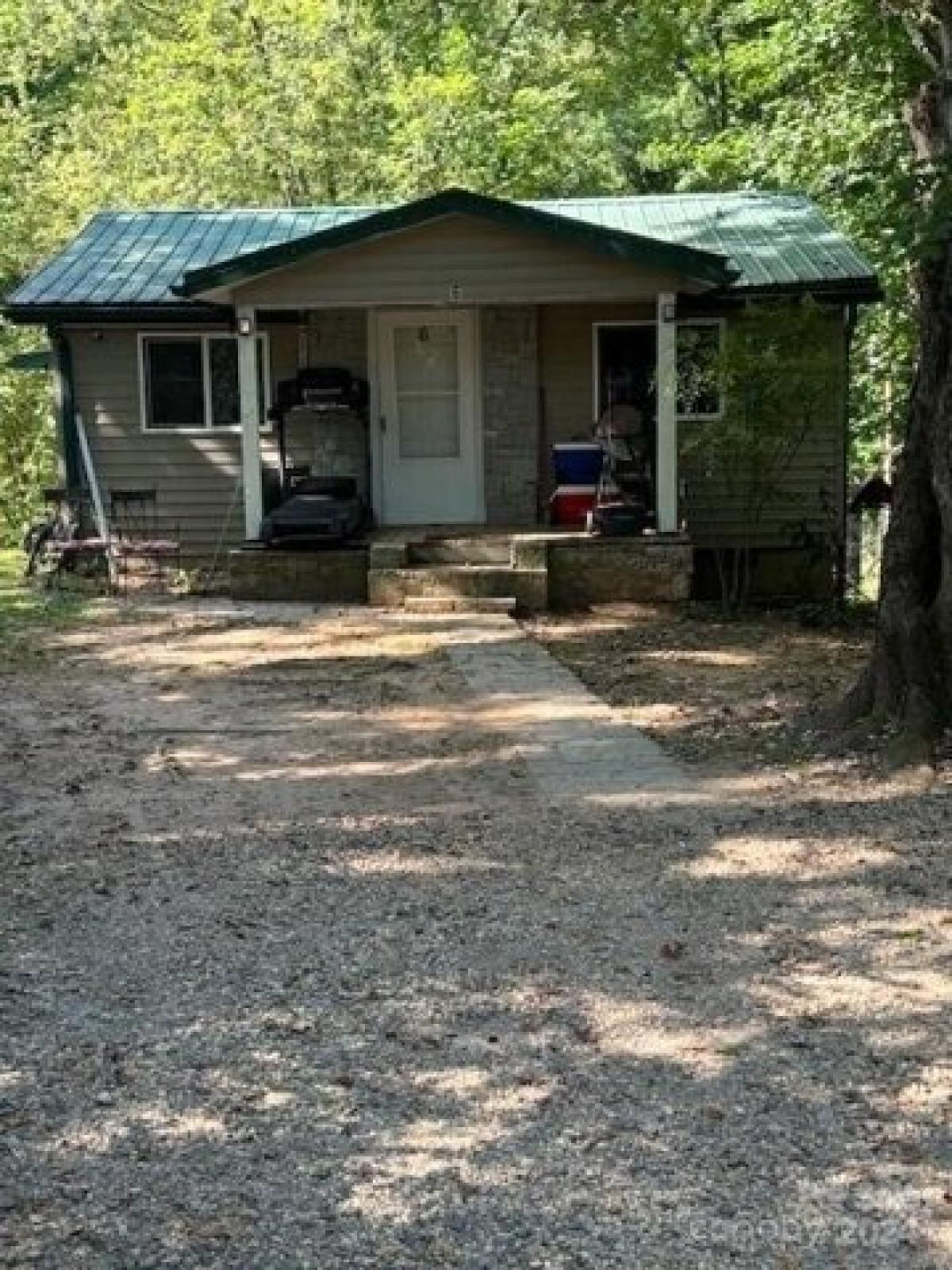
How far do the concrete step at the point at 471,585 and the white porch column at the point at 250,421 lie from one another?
1591mm

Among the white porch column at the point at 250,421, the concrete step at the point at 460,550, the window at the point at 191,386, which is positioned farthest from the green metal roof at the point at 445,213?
the concrete step at the point at 460,550

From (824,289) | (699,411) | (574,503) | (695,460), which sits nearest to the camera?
(824,289)

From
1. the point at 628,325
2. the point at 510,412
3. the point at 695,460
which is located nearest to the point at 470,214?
the point at 510,412

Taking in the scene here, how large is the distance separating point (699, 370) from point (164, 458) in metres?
5.44

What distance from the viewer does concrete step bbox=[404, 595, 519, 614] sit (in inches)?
504

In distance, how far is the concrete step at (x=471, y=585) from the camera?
1310cm

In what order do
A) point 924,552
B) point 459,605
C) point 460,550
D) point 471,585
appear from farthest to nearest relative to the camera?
point 460,550 < point 471,585 < point 459,605 < point 924,552

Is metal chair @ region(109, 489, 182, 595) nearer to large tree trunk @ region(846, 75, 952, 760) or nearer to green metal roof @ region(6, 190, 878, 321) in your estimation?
green metal roof @ region(6, 190, 878, 321)

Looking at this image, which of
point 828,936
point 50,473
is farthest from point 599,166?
point 828,936

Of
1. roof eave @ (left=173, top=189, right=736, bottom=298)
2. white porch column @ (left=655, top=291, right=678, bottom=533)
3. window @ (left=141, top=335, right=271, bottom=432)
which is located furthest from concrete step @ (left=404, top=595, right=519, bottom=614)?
window @ (left=141, top=335, right=271, bottom=432)

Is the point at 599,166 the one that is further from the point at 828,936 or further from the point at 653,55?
the point at 828,936

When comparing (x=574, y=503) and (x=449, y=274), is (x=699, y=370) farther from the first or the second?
(x=449, y=274)

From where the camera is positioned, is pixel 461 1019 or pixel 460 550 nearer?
pixel 461 1019

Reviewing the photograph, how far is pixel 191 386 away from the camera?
50.4 ft
